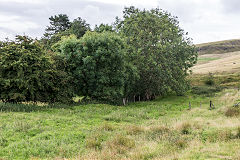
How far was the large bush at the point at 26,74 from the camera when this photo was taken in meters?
23.8

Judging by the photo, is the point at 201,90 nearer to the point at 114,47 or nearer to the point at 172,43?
the point at 172,43

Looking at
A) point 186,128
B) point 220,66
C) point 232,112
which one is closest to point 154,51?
point 232,112

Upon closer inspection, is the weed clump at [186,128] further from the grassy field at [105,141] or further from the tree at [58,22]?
the tree at [58,22]

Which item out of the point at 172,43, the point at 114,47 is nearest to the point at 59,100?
the point at 114,47

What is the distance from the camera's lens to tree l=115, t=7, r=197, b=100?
112ft

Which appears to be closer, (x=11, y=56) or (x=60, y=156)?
(x=60, y=156)

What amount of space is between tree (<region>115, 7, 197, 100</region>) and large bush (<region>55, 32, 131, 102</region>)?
4129 millimetres

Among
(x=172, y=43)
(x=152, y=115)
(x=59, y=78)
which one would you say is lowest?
(x=152, y=115)

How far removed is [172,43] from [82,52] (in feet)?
49.2

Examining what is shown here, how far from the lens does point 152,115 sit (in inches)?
939

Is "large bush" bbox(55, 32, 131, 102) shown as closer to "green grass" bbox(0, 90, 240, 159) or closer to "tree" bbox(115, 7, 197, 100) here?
"tree" bbox(115, 7, 197, 100)

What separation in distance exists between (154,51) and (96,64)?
956cm

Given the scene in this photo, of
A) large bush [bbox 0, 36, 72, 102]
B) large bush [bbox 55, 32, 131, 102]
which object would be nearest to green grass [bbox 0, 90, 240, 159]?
large bush [bbox 0, 36, 72, 102]

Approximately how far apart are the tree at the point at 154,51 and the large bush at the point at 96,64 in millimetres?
4129
